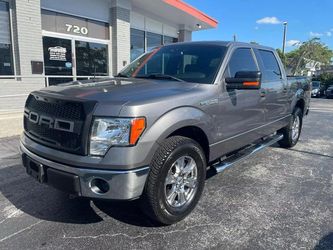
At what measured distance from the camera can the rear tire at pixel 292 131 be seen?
19.9 feet

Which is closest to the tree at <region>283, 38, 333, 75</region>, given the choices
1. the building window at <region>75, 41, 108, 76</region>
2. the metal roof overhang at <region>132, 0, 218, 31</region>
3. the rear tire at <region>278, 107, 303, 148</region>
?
the metal roof overhang at <region>132, 0, 218, 31</region>

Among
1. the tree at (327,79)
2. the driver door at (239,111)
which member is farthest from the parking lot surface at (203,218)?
the tree at (327,79)

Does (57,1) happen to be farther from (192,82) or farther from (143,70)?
(192,82)

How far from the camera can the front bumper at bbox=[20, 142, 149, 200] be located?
251cm

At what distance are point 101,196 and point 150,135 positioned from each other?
0.67 meters

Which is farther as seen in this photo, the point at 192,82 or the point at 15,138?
the point at 15,138

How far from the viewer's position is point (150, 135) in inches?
104

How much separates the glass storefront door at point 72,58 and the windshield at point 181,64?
486 cm

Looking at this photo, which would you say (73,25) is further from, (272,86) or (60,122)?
(60,122)

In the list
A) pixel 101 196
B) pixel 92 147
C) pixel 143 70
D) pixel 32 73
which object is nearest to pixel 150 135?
pixel 92 147

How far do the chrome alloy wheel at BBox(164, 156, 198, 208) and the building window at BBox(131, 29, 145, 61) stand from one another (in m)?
10.6

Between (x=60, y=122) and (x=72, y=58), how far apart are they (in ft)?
27.3

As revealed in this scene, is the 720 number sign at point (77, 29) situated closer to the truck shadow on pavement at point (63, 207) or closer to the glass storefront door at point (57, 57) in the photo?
the glass storefront door at point (57, 57)

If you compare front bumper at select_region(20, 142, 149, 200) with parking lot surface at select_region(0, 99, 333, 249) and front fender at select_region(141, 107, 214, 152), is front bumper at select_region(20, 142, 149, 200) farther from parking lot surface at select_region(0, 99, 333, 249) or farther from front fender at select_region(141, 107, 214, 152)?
parking lot surface at select_region(0, 99, 333, 249)
